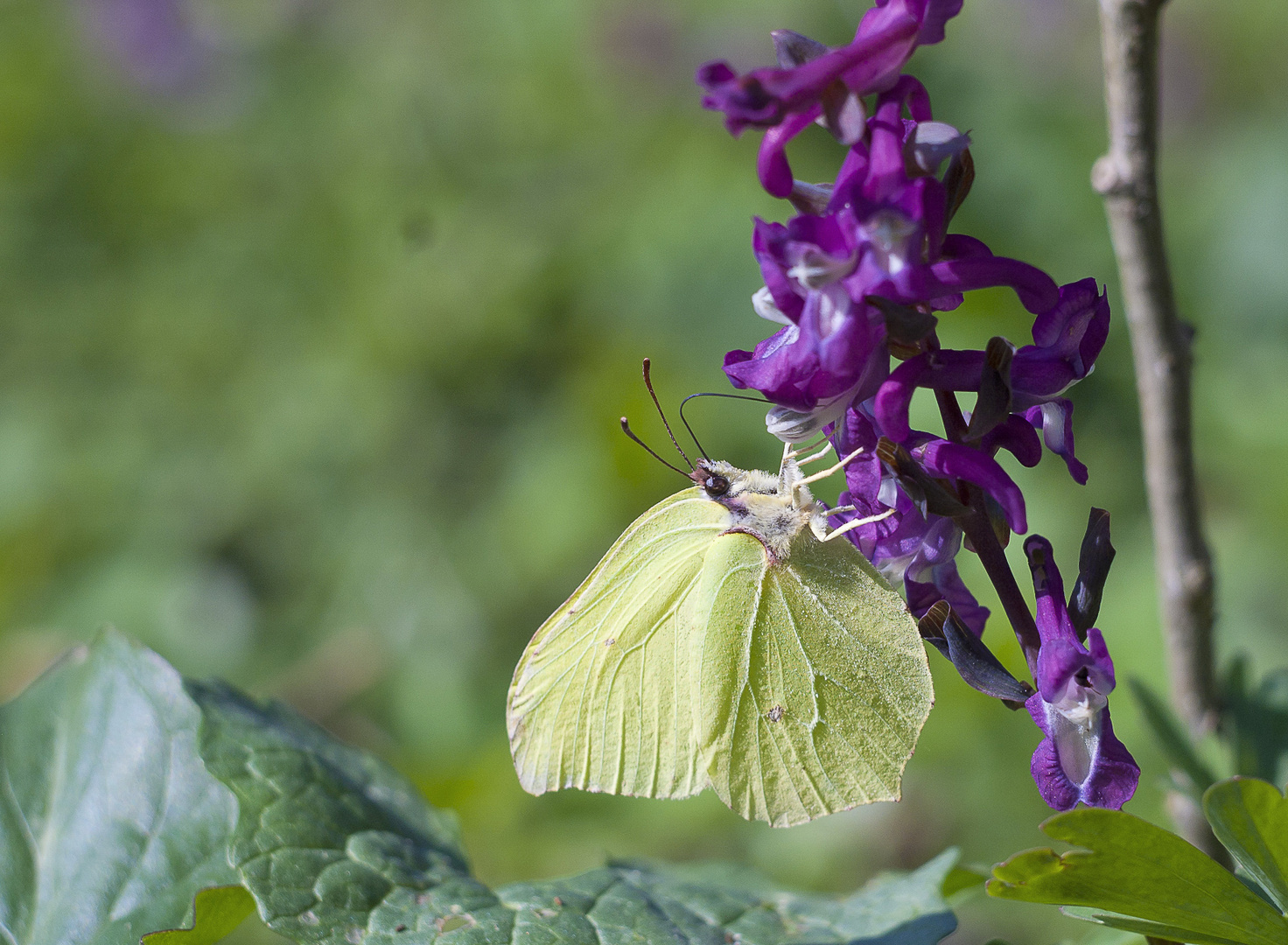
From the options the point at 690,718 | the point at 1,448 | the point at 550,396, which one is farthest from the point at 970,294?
the point at 1,448

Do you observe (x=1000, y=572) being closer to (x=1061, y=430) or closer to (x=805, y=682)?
(x=1061, y=430)

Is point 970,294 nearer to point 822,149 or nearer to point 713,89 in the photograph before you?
point 822,149

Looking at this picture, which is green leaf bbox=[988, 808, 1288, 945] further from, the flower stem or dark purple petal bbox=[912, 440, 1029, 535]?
dark purple petal bbox=[912, 440, 1029, 535]

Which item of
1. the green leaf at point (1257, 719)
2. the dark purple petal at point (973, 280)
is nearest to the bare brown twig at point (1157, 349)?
the green leaf at point (1257, 719)

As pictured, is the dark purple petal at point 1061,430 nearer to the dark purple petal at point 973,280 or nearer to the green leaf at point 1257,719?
the dark purple petal at point 973,280

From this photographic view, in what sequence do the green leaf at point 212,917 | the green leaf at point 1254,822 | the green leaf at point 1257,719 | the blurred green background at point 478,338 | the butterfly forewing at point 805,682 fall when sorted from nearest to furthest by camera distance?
1. the green leaf at point 1254,822
2. the green leaf at point 212,917
3. the butterfly forewing at point 805,682
4. the green leaf at point 1257,719
5. the blurred green background at point 478,338

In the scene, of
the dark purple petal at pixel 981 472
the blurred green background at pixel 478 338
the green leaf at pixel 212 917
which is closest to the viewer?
the dark purple petal at pixel 981 472

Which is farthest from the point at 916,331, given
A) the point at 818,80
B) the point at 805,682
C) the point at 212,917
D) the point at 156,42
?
the point at 156,42
